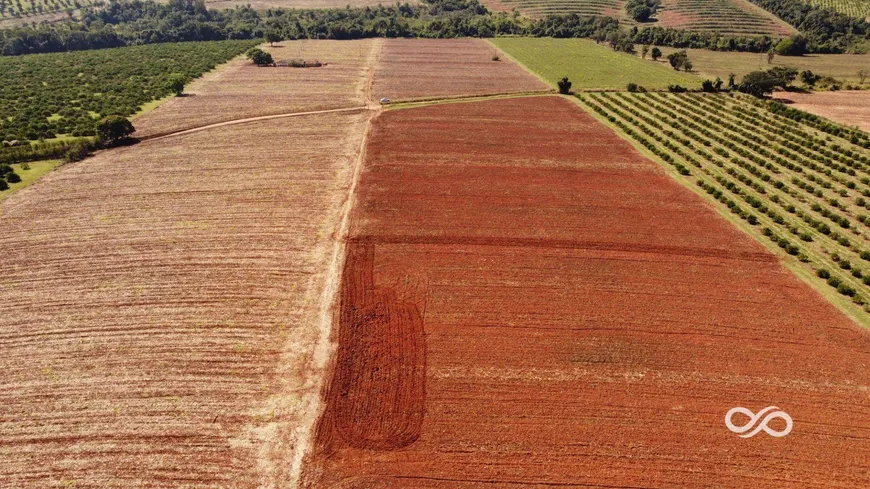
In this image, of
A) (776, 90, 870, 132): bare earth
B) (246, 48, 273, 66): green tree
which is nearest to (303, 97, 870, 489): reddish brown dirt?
Answer: (776, 90, 870, 132): bare earth

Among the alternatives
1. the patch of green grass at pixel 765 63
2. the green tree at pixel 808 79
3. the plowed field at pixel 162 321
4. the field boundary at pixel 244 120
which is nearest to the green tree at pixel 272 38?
the field boundary at pixel 244 120

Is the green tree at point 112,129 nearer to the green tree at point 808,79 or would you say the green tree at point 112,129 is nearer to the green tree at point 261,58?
the green tree at point 261,58

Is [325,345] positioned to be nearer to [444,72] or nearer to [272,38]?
[444,72]

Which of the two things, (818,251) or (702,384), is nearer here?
(702,384)

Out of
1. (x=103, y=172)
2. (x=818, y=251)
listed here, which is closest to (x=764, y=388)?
(x=818, y=251)

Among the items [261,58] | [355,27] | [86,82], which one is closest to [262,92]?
[261,58]

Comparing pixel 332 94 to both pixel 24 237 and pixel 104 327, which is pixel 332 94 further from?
pixel 104 327
